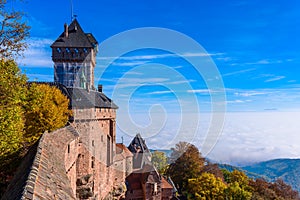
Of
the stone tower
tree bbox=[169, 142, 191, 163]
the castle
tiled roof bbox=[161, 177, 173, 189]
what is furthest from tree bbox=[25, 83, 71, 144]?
tree bbox=[169, 142, 191, 163]

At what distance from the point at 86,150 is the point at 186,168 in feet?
99.1

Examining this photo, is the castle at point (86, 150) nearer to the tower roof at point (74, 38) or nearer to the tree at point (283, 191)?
the tower roof at point (74, 38)

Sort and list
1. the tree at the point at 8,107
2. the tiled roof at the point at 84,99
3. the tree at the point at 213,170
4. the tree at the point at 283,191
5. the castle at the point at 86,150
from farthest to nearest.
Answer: the tree at the point at 213,170 < the tree at the point at 283,191 < the tiled roof at the point at 84,99 < the tree at the point at 8,107 < the castle at the point at 86,150

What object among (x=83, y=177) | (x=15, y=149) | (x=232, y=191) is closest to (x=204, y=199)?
(x=232, y=191)

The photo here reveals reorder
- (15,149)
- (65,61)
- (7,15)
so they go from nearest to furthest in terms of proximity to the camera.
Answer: (7,15)
(15,149)
(65,61)

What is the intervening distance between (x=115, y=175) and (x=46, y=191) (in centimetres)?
2945

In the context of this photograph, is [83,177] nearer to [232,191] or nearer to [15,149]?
[15,149]

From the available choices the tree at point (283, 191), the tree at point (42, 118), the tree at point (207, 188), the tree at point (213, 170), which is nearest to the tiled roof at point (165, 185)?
the tree at point (207, 188)

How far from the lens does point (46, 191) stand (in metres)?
4.92

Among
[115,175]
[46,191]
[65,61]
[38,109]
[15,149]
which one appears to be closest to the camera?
→ [46,191]

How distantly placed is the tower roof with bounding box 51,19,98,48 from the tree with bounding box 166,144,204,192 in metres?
24.8

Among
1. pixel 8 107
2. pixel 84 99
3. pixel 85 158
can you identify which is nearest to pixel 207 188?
pixel 84 99

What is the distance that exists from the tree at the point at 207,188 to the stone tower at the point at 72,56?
852 inches

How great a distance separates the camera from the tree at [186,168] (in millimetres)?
47125
